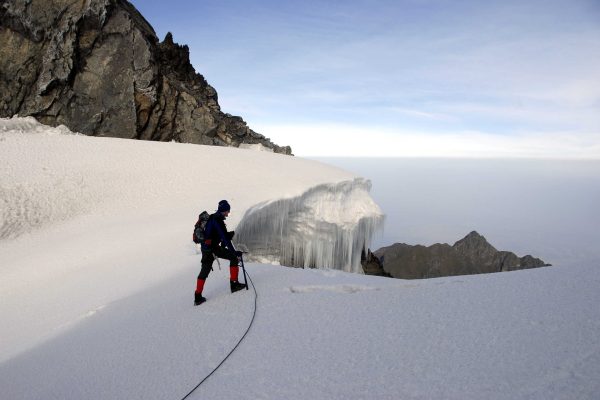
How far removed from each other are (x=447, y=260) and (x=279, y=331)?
77525 mm

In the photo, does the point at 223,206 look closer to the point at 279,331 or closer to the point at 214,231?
the point at 214,231

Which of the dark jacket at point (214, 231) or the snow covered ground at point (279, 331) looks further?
the dark jacket at point (214, 231)

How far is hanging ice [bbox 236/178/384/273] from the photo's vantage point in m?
14.4

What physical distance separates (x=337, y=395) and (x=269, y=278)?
3.68 meters

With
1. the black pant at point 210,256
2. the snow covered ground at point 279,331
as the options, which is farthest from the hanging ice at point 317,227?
the black pant at point 210,256

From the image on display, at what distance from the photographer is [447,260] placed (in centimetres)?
7588

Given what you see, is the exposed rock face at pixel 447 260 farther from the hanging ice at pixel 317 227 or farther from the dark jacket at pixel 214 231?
the dark jacket at pixel 214 231

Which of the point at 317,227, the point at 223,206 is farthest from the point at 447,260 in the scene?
the point at 223,206

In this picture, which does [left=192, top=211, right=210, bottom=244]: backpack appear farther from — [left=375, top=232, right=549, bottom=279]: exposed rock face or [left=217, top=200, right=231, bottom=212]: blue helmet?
[left=375, top=232, right=549, bottom=279]: exposed rock face

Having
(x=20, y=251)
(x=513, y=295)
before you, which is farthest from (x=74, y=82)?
(x=513, y=295)

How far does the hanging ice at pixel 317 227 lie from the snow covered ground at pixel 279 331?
4.46m

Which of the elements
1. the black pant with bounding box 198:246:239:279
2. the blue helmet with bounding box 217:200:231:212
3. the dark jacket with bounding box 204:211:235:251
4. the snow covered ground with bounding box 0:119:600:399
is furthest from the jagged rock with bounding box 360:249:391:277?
the blue helmet with bounding box 217:200:231:212

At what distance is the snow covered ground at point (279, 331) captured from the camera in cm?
357

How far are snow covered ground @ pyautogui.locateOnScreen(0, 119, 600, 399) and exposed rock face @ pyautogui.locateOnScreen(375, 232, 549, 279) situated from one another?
68881mm
